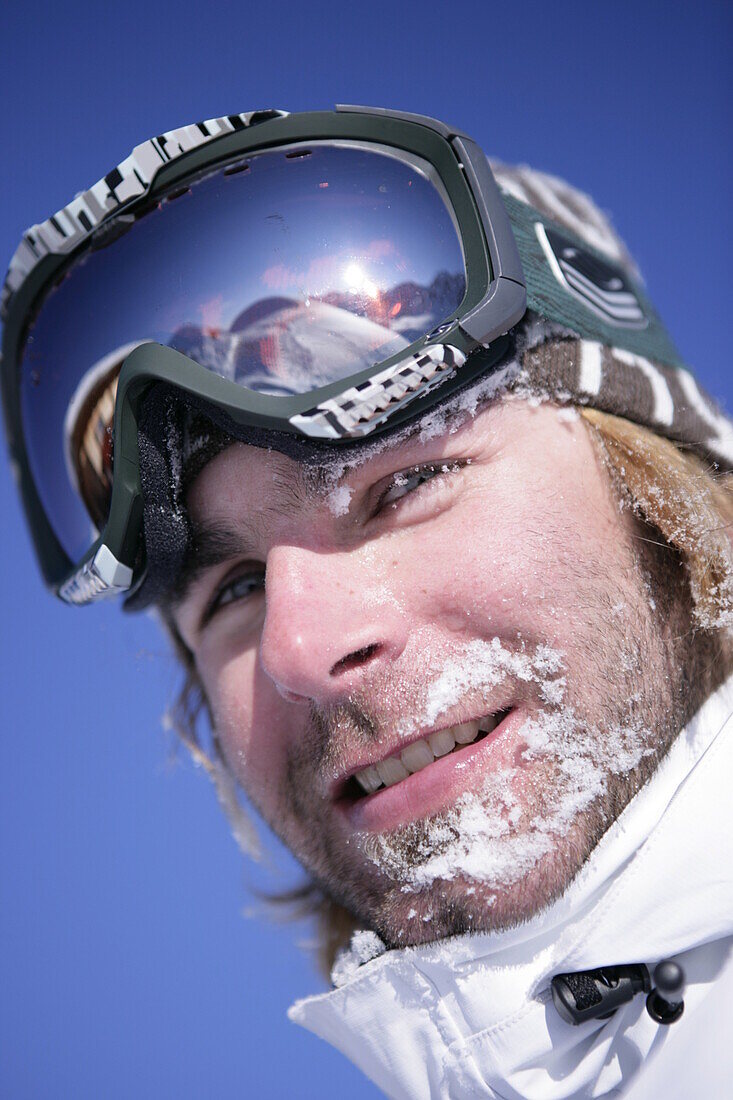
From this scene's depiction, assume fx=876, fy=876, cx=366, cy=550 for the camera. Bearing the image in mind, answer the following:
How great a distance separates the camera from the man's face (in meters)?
1.31

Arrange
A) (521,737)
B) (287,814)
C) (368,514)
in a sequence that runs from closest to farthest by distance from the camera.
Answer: (521,737) < (368,514) < (287,814)

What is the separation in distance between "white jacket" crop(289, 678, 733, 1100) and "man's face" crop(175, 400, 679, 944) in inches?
1.8

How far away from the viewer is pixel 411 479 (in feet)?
4.69

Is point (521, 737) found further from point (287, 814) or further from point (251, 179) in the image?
point (251, 179)

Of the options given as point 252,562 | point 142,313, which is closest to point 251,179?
point 142,313

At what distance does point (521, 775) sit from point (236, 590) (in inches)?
27.1

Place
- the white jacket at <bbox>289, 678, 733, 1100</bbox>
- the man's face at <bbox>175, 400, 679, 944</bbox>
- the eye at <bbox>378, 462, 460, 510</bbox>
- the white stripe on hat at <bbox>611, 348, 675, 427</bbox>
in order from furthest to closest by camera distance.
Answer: the white stripe on hat at <bbox>611, 348, 675, 427</bbox> → the eye at <bbox>378, 462, 460, 510</bbox> → the man's face at <bbox>175, 400, 679, 944</bbox> → the white jacket at <bbox>289, 678, 733, 1100</bbox>

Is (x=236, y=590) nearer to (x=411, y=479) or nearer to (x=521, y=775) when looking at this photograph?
(x=411, y=479)

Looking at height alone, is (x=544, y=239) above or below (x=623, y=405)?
above

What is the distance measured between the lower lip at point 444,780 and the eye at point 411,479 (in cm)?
39

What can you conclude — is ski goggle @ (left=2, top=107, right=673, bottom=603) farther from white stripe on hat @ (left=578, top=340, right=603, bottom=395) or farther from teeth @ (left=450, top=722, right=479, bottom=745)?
teeth @ (left=450, top=722, right=479, bottom=745)

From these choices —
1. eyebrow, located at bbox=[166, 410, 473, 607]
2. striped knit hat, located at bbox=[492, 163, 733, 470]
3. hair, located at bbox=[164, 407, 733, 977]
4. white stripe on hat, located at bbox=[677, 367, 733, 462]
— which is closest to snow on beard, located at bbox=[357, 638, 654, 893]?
hair, located at bbox=[164, 407, 733, 977]

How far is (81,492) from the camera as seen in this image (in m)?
1.74

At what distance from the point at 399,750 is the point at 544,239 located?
3.17ft
